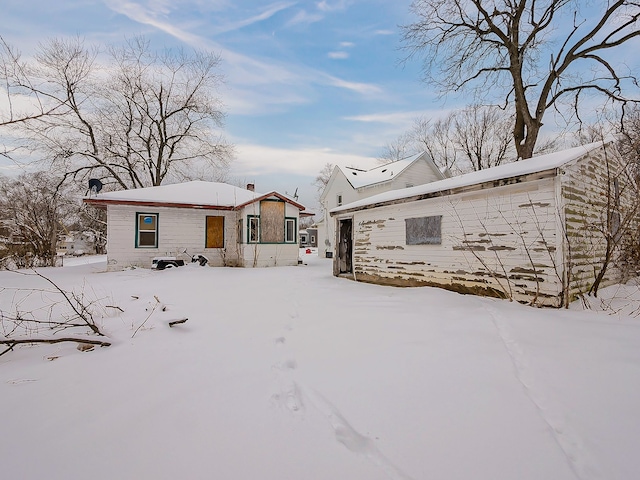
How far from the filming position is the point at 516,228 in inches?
214

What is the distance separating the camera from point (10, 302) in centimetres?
566

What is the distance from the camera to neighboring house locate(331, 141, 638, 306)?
5.03 meters

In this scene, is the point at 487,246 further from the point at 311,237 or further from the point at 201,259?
the point at 311,237

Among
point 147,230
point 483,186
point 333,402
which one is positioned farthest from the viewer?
point 147,230

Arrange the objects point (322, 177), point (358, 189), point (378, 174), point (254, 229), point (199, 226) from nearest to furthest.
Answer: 1. point (199, 226)
2. point (254, 229)
3. point (358, 189)
4. point (378, 174)
5. point (322, 177)

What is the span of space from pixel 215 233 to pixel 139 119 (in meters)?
13.9

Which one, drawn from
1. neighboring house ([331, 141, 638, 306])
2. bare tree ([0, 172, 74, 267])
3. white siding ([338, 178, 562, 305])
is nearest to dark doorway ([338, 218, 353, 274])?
white siding ([338, 178, 562, 305])

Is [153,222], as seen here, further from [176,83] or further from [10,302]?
[176,83]

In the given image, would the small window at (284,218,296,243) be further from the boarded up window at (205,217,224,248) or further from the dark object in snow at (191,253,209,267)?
the dark object in snow at (191,253,209,267)

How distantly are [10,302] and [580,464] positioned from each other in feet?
28.1

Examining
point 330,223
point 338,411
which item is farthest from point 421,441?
point 330,223

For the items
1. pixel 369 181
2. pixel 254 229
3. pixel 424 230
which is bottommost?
pixel 424 230

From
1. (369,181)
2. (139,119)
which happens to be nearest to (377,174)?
(369,181)

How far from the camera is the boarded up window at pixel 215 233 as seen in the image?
524 inches
